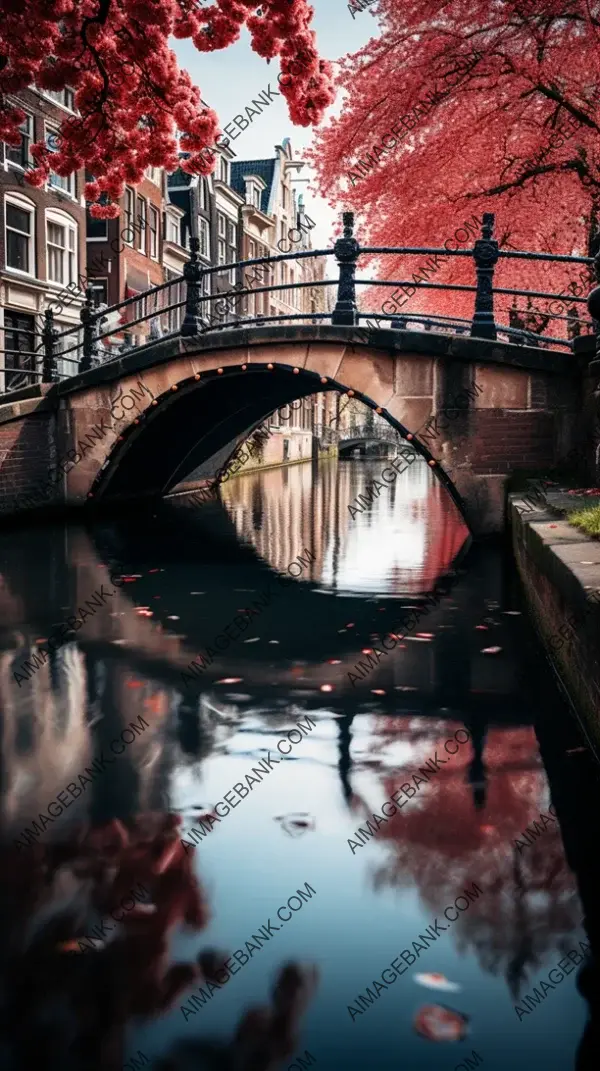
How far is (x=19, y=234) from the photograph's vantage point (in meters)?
25.7

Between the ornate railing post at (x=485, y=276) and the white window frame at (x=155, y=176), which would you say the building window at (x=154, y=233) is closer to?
the white window frame at (x=155, y=176)

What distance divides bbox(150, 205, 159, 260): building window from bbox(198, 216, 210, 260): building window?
4.49m

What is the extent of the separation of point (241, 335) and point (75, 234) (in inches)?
712

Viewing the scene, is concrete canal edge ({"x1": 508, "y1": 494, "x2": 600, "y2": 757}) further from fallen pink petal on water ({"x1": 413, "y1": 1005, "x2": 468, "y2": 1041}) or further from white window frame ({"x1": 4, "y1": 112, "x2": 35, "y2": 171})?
white window frame ({"x1": 4, "y1": 112, "x2": 35, "y2": 171})

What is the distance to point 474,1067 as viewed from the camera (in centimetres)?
226

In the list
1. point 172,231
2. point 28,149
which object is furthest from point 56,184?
point 172,231

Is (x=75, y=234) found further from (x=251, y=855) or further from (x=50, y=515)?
(x=251, y=855)

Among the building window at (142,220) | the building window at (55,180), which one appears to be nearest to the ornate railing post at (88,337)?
the building window at (55,180)

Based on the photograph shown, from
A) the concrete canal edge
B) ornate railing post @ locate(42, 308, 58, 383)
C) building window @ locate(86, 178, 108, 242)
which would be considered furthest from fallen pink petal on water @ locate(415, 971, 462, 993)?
building window @ locate(86, 178, 108, 242)

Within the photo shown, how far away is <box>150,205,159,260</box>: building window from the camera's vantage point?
34.3m

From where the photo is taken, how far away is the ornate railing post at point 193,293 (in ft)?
43.9

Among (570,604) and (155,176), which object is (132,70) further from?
(155,176)

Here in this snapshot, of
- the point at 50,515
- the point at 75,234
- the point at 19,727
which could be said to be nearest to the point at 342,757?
the point at 19,727

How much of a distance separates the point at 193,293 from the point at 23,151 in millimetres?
14540
